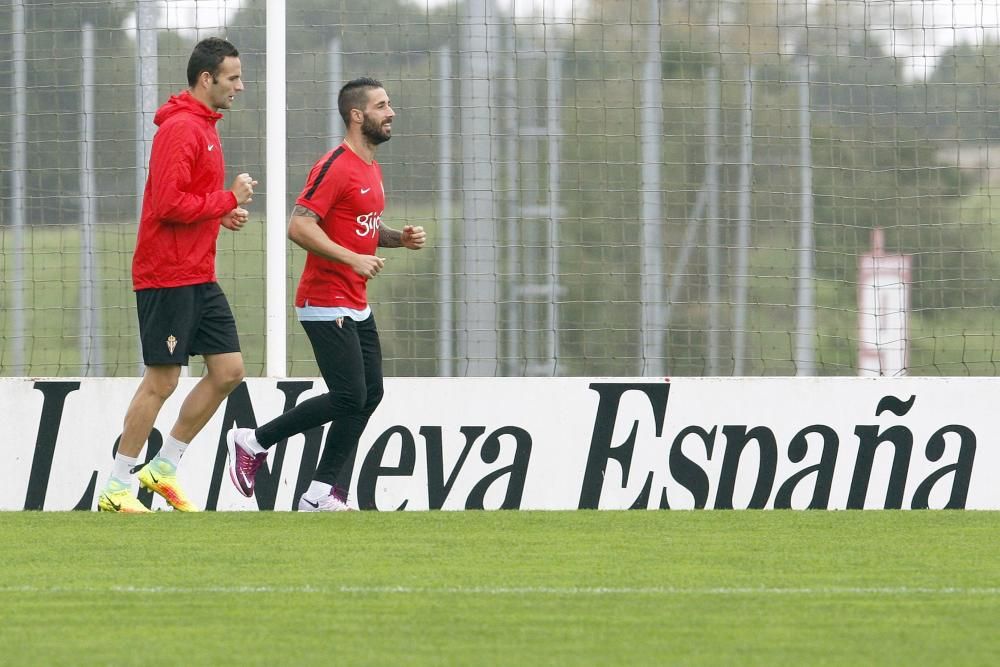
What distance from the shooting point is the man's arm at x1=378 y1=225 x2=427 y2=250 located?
7.35 m

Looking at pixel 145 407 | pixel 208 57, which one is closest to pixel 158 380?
pixel 145 407

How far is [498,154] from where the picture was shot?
9.42 metres

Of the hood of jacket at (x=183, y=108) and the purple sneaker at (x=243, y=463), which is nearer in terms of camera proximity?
the hood of jacket at (x=183, y=108)

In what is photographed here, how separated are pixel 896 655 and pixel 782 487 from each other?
4.39 m

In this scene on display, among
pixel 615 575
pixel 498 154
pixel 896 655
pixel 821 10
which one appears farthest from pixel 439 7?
pixel 896 655

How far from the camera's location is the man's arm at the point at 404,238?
24.1ft

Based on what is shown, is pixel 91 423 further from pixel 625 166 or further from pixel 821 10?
pixel 821 10

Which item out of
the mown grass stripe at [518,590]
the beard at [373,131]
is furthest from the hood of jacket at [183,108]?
the mown grass stripe at [518,590]

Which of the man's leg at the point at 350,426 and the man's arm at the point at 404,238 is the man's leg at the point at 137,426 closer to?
the man's leg at the point at 350,426

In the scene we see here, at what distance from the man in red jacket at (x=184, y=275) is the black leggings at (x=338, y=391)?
30 cm

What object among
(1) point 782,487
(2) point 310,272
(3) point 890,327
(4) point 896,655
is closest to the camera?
(4) point 896,655

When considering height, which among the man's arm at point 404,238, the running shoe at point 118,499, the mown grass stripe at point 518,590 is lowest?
the running shoe at point 118,499

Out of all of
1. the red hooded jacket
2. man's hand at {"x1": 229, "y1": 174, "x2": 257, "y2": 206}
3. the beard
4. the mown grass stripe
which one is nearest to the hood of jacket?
the red hooded jacket

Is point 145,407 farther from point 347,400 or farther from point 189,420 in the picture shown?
point 347,400
